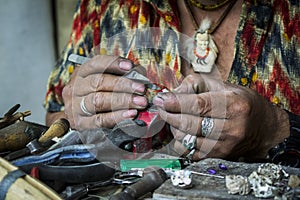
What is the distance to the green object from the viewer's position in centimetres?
102

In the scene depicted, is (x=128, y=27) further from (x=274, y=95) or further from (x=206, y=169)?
(x=206, y=169)

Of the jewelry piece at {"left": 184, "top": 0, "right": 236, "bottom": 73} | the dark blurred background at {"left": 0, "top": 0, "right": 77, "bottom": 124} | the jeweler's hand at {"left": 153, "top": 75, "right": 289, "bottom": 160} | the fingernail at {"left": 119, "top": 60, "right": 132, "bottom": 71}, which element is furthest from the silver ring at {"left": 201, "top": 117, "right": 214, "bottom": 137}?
the dark blurred background at {"left": 0, "top": 0, "right": 77, "bottom": 124}

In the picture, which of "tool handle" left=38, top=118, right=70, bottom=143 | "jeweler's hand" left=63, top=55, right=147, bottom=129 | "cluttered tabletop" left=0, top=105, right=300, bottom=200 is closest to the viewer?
"cluttered tabletop" left=0, top=105, right=300, bottom=200

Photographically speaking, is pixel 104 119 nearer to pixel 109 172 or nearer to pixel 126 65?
pixel 126 65

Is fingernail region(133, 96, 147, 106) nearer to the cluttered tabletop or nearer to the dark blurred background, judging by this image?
the cluttered tabletop

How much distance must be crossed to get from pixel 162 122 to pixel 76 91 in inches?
14.5

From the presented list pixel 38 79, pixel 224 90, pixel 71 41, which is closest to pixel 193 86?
pixel 224 90

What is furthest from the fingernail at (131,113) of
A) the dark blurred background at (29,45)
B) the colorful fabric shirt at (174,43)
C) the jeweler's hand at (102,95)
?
the dark blurred background at (29,45)

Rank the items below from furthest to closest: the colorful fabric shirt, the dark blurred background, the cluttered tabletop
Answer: the dark blurred background, the colorful fabric shirt, the cluttered tabletop

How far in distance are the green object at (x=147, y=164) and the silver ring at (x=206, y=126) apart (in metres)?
0.17

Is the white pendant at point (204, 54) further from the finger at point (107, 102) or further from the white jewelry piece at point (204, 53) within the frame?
the finger at point (107, 102)

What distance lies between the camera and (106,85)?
135cm

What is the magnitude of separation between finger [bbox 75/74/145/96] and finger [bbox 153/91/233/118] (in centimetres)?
9

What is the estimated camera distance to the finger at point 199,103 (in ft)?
3.79
